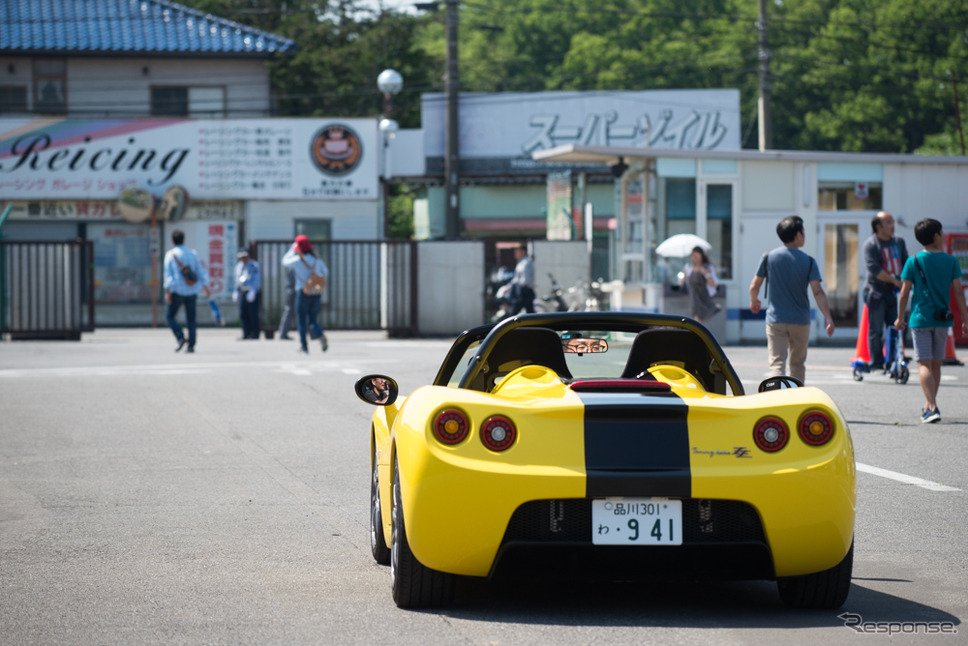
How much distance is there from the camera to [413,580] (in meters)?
4.77

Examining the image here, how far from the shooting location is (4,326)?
26.6 meters

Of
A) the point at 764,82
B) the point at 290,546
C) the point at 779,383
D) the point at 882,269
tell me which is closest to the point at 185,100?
the point at 764,82

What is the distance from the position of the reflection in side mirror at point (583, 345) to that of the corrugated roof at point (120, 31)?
33109 mm

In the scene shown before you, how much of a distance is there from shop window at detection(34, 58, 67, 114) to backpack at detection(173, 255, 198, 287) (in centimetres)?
1915

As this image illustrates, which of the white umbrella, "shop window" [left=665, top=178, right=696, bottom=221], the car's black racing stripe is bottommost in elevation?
the car's black racing stripe

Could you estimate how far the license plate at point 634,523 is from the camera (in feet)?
14.7

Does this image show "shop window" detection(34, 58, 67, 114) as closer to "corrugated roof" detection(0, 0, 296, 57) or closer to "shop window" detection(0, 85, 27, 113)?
"shop window" detection(0, 85, 27, 113)

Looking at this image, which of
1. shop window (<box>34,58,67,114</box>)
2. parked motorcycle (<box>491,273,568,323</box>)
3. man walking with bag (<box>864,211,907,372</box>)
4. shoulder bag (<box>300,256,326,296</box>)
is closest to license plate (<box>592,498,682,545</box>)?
man walking with bag (<box>864,211,907,372</box>)

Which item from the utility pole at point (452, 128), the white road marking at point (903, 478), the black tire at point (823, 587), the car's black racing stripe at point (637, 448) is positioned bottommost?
the white road marking at point (903, 478)

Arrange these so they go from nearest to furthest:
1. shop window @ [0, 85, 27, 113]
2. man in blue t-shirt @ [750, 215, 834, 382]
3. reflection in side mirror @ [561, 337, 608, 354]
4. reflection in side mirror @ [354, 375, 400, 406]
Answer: reflection in side mirror @ [354, 375, 400, 406], reflection in side mirror @ [561, 337, 608, 354], man in blue t-shirt @ [750, 215, 834, 382], shop window @ [0, 85, 27, 113]

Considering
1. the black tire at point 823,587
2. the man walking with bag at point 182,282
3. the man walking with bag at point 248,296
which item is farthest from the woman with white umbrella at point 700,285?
the black tire at point 823,587

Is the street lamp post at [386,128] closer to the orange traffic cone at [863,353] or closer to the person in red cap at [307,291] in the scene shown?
Result: the person in red cap at [307,291]

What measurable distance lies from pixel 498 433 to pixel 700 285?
14.6 meters

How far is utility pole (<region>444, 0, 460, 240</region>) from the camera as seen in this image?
34.2 metres
